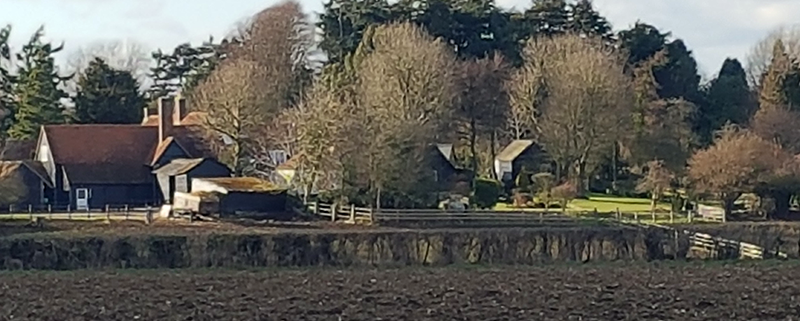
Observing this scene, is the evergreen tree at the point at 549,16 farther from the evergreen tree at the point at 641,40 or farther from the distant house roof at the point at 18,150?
the distant house roof at the point at 18,150

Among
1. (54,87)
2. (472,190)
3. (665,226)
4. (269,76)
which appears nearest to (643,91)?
(472,190)

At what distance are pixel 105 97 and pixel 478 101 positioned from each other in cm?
2039

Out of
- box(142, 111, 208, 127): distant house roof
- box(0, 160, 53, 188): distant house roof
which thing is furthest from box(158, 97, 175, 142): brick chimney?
box(0, 160, 53, 188): distant house roof

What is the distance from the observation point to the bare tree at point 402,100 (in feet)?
176

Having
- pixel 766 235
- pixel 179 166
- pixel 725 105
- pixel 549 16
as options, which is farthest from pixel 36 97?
pixel 766 235

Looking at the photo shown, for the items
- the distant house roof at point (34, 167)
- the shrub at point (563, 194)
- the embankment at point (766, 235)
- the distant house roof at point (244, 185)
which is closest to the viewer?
the embankment at point (766, 235)

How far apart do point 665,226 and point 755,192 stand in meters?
10.4

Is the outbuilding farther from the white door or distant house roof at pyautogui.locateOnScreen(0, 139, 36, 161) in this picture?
distant house roof at pyautogui.locateOnScreen(0, 139, 36, 161)

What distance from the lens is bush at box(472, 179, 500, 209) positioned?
191 feet

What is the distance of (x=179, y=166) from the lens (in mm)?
61656

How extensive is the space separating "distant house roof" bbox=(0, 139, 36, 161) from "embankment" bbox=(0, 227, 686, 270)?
27922 mm

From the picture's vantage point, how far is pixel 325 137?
5438 centimetres

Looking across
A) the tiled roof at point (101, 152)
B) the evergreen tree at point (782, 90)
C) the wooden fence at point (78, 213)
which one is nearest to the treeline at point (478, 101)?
the evergreen tree at point (782, 90)

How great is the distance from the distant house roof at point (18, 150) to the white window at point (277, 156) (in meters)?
12.9
